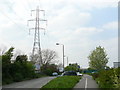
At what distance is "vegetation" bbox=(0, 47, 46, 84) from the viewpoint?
41241 mm

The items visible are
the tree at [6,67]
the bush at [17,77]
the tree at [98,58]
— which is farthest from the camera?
the tree at [98,58]

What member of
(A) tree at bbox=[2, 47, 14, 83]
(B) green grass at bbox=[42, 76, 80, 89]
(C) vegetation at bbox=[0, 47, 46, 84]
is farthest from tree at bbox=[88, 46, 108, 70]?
(B) green grass at bbox=[42, 76, 80, 89]

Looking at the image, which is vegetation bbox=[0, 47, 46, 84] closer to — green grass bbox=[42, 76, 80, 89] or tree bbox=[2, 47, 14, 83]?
tree bbox=[2, 47, 14, 83]

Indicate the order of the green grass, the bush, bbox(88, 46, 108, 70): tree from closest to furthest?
1. the green grass
2. the bush
3. bbox(88, 46, 108, 70): tree

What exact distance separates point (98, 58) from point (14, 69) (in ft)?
59.2

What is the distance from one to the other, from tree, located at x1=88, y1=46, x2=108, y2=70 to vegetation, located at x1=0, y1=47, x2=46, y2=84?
1268cm

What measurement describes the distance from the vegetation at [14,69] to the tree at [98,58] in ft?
41.6

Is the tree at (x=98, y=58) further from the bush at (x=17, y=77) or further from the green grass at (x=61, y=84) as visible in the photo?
the green grass at (x=61, y=84)

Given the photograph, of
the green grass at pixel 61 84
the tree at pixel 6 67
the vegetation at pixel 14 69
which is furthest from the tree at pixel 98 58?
the green grass at pixel 61 84

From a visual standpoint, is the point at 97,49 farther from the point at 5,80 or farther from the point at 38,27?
the point at 5,80

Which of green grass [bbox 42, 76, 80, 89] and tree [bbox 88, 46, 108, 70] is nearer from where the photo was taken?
green grass [bbox 42, 76, 80, 89]

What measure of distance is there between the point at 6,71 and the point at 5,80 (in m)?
2.68

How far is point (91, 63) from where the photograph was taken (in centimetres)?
5591

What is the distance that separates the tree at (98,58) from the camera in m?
53.2
